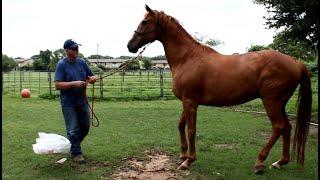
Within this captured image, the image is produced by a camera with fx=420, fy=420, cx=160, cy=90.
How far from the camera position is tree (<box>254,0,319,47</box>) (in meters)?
9.16

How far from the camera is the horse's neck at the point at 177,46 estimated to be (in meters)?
5.97

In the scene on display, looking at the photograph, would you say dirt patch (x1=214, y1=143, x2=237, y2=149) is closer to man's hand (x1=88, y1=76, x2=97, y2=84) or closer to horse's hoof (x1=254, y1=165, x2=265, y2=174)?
horse's hoof (x1=254, y1=165, x2=265, y2=174)

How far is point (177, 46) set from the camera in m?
6.01

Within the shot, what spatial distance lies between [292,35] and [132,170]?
6.20 metres

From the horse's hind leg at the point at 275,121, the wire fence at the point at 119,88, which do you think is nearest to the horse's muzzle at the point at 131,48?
the horse's hind leg at the point at 275,121

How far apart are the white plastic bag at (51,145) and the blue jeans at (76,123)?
0.53ft

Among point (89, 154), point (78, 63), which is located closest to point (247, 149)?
point (89, 154)

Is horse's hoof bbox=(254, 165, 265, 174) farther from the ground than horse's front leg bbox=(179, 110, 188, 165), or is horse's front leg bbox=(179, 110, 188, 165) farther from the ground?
horse's front leg bbox=(179, 110, 188, 165)

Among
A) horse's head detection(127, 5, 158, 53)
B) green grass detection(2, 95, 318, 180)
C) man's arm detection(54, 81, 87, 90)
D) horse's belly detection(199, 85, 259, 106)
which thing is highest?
horse's head detection(127, 5, 158, 53)

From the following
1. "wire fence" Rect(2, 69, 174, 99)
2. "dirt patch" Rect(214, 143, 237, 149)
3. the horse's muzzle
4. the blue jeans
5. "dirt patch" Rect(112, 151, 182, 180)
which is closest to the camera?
"dirt patch" Rect(112, 151, 182, 180)

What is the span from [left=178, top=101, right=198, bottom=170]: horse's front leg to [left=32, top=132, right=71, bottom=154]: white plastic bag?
168 cm

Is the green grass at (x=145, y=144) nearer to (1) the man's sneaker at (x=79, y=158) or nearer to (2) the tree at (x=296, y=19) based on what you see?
(1) the man's sneaker at (x=79, y=158)

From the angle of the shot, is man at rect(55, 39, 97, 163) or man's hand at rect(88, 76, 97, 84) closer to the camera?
man at rect(55, 39, 97, 163)

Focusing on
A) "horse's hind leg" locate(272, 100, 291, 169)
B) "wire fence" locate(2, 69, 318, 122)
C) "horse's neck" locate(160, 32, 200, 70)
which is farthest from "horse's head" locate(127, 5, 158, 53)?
"wire fence" locate(2, 69, 318, 122)
